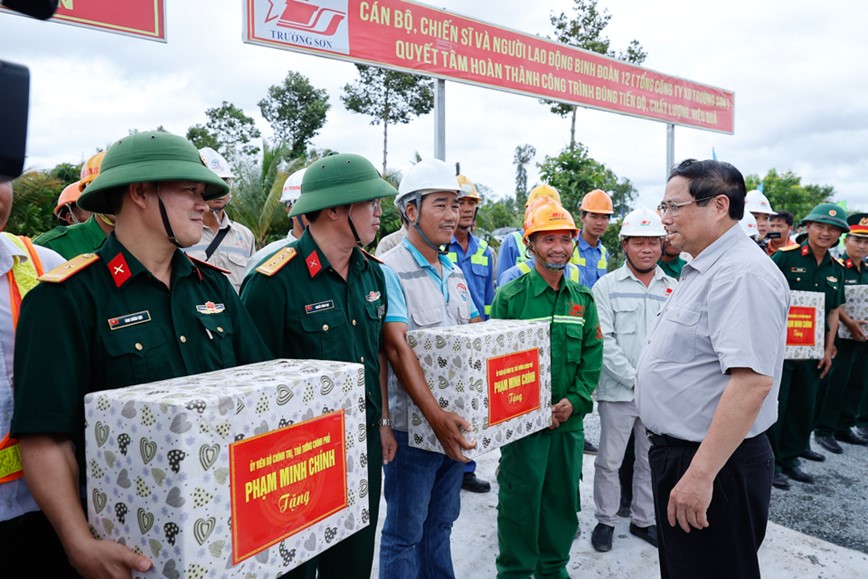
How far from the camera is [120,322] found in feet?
5.22

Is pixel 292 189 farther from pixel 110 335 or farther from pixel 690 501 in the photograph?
pixel 690 501

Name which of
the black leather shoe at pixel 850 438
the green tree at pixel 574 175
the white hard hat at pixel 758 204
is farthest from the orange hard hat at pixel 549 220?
the green tree at pixel 574 175

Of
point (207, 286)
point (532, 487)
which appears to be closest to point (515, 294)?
point (532, 487)

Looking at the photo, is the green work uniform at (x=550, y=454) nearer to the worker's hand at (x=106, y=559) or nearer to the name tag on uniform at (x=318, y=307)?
the name tag on uniform at (x=318, y=307)

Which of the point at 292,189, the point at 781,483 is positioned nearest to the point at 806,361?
the point at 781,483

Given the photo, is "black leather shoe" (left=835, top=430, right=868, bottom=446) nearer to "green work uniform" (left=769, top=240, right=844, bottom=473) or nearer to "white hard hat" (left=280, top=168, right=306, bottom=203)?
"green work uniform" (left=769, top=240, right=844, bottom=473)

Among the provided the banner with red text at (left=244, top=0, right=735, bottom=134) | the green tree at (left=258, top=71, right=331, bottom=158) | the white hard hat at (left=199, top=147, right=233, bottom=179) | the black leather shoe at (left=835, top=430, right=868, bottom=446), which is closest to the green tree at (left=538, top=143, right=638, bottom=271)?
the banner with red text at (left=244, top=0, right=735, bottom=134)

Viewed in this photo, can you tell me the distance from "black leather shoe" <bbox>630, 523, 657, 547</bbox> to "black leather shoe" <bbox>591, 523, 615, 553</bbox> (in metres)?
0.21

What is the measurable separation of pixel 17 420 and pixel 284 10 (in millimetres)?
5554

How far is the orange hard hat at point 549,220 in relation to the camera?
10.6 ft

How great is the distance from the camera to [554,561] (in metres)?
3.09

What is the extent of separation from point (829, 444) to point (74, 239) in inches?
267

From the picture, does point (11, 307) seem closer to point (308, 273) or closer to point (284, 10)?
point (308, 273)

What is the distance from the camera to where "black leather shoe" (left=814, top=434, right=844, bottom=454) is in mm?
5758
